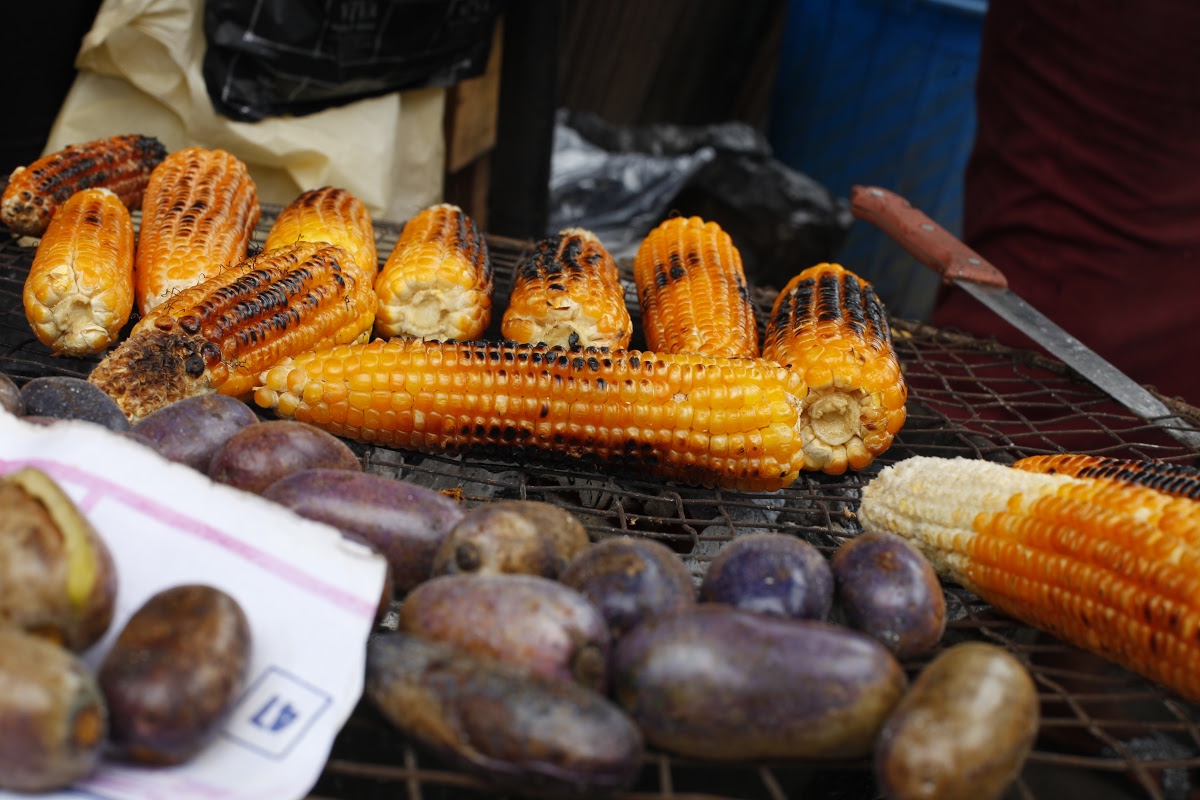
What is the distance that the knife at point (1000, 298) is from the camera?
2656mm

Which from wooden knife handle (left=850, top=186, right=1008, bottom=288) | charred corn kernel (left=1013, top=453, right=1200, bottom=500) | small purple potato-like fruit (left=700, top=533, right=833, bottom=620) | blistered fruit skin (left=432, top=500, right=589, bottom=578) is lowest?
blistered fruit skin (left=432, top=500, right=589, bottom=578)

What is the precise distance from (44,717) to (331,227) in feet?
6.71

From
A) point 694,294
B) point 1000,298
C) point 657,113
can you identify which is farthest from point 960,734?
point 657,113

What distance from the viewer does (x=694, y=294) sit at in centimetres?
281

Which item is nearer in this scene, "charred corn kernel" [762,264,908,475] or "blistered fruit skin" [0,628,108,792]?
"blistered fruit skin" [0,628,108,792]

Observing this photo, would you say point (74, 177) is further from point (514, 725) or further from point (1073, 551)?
point (1073, 551)

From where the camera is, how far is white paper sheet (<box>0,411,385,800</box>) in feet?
3.87

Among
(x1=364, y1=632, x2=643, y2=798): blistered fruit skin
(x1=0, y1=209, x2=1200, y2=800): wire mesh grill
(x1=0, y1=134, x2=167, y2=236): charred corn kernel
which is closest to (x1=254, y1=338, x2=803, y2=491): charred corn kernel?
(x1=0, y1=209, x2=1200, y2=800): wire mesh grill

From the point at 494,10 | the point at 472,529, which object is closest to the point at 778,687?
the point at 472,529

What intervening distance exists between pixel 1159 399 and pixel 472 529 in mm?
2249

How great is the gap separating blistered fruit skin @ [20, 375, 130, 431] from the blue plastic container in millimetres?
4487

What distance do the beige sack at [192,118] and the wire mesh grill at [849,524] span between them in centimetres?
59

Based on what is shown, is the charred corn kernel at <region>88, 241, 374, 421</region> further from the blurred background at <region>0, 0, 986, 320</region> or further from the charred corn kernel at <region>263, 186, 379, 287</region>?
the blurred background at <region>0, 0, 986, 320</region>

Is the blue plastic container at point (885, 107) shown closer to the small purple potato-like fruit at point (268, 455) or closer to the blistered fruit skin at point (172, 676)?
the small purple potato-like fruit at point (268, 455)
